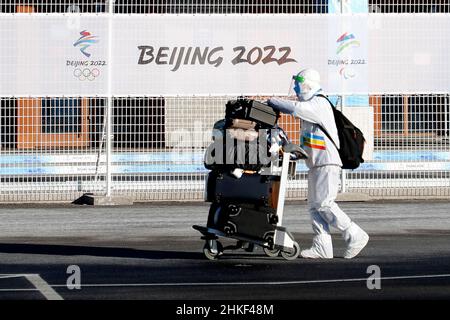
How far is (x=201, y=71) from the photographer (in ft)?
60.3

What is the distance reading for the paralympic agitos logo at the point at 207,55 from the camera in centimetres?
1830

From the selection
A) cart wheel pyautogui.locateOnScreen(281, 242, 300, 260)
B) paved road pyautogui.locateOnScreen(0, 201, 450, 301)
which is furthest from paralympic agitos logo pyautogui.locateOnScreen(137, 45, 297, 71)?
cart wheel pyautogui.locateOnScreen(281, 242, 300, 260)

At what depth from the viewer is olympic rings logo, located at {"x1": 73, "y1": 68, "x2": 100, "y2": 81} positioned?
18.2 meters

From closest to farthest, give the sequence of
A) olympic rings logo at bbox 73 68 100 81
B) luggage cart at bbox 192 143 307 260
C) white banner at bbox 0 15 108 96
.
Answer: luggage cart at bbox 192 143 307 260, white banner at bbox 0 15 108 96, olympic rings logo at bbox 73 68 100 81

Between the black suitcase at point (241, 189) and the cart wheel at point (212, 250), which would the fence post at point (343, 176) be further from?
the black suitcase at point (241, 189)

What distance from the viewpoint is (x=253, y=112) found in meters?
11.4

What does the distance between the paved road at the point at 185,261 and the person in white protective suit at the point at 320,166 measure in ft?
0.70

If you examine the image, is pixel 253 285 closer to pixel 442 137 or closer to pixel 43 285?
pixel 43 285

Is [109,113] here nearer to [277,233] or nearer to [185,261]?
[185,261]

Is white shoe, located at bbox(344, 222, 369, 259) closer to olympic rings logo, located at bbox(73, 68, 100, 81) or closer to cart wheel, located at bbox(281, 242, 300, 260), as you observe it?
cart wheel, located at bbox(281, 242, 300, 260)

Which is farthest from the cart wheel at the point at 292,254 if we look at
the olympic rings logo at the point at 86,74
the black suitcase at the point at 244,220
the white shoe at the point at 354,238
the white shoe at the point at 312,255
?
the olympic rings logo at the point at 86,74

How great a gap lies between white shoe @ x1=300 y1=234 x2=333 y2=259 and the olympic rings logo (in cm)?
732

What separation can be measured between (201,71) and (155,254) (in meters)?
6.42

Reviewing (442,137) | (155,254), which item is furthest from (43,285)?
(442,137)
